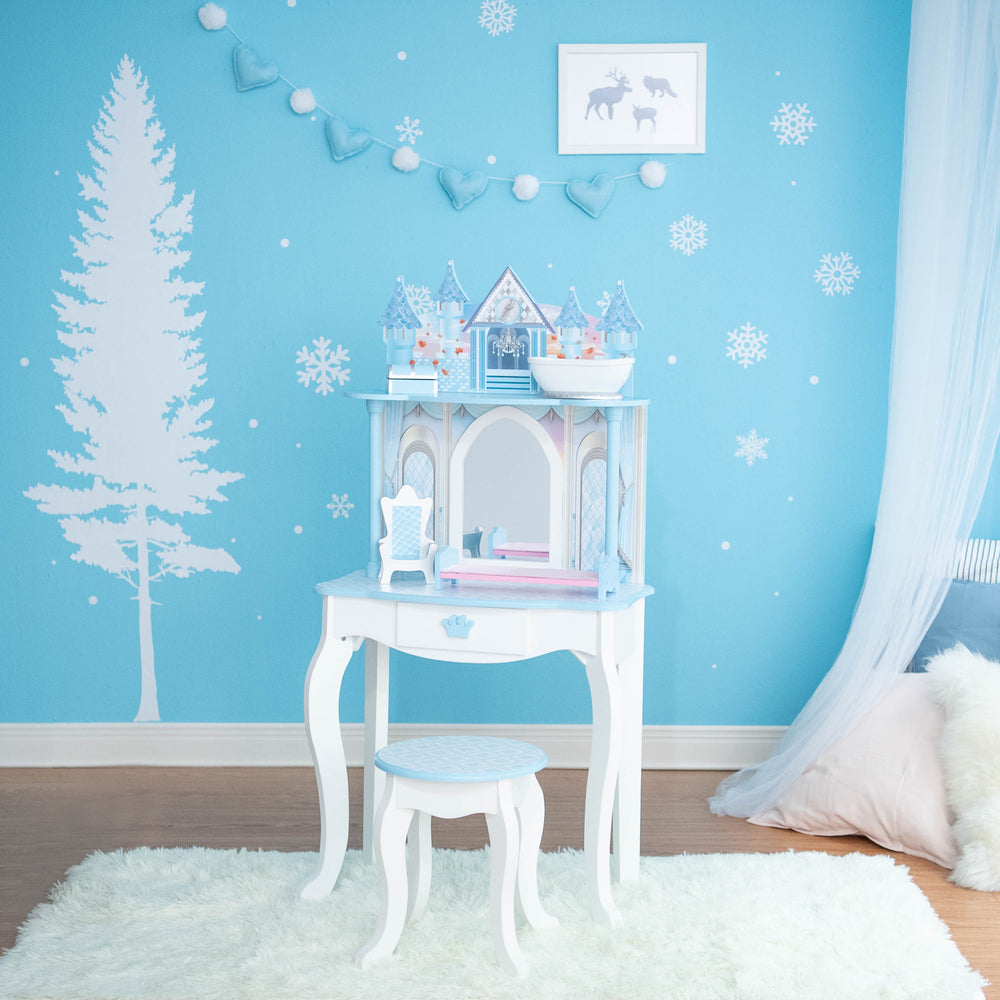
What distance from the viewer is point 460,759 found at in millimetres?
2127

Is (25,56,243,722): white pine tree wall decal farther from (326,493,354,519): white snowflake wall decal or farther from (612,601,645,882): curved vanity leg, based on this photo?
(612,601,645,882): curved vanity leg

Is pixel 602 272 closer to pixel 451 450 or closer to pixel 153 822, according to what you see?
pixel 451 450

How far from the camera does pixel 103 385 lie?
333 cm

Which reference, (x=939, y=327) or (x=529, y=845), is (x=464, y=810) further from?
(x=939, y=327)

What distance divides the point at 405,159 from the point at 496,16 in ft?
A: 1.65

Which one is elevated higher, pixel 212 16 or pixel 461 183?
pixel 212 16

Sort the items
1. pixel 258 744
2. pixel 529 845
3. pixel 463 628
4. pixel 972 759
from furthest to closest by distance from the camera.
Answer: pixel 258 744
pixel 972 759
pixel 463 628
pixel 529 845

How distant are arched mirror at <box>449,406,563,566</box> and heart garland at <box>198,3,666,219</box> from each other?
1038mm

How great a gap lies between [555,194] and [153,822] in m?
2.13

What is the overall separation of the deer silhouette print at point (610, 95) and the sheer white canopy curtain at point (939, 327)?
0.82 metres

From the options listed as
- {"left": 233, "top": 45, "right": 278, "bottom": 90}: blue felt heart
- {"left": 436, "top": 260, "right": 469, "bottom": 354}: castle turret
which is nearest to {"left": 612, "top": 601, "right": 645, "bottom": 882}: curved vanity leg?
{"left": 436, "top": 260, "right": 469, "bottom": 354}: castle turret

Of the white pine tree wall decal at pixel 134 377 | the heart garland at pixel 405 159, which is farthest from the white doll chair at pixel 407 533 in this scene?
the heart garland at pixel 405 159

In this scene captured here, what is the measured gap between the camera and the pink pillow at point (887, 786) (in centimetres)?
270

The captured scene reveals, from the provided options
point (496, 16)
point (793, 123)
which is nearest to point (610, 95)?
point (496, 16)
